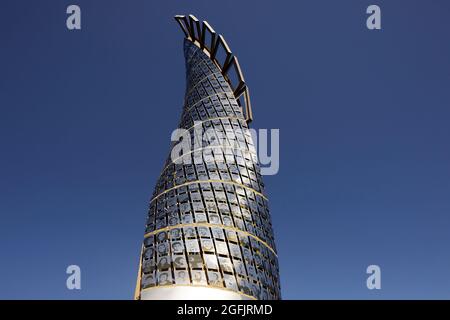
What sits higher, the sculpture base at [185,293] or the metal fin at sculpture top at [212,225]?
the metal fin at sculpture top at [212,225]

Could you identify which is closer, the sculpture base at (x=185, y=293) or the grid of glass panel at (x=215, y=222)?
the sculpture base at (x=185, y=293)

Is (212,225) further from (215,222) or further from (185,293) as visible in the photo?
(185,293)

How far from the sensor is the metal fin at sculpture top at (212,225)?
1344cm

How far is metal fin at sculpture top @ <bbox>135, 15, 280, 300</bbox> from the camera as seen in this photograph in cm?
1344

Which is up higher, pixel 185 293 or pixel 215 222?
pixel 215 222

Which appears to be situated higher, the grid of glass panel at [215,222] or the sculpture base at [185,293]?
the grid of glass panel at [215,222]

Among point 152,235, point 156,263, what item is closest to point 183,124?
point 152,235

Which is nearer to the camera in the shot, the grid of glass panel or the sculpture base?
the sculpture base

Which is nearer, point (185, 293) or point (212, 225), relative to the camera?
point (185, 293)

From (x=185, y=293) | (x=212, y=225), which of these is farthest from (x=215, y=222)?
(x=185, y=293)

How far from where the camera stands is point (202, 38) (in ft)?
99.0

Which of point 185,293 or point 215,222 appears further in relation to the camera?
point 215,222

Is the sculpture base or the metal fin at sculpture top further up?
the metal fin at sculpture top

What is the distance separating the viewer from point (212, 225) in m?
15.5
